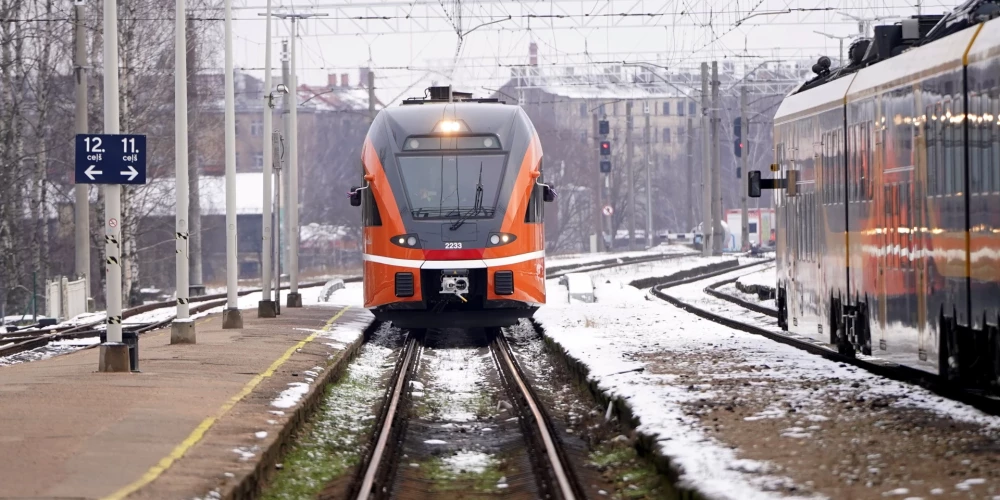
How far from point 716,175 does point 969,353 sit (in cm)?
4287

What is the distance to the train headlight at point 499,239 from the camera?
71.8ft

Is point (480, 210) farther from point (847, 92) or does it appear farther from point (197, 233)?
point (197, 233)

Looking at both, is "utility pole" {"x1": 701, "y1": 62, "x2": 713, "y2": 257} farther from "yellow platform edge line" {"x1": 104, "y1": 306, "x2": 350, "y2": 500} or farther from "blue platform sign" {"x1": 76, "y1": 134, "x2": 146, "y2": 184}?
"blue platform sign" {"x1": 76, "y1": 134, "x2": 146, "y2": 184}

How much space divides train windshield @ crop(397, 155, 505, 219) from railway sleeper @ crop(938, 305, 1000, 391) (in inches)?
410

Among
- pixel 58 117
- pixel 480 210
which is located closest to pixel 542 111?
pixel 58 117

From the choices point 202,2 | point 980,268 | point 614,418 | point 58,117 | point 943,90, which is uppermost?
point 202,2

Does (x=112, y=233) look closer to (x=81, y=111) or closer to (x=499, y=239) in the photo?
(x=499, y=239)

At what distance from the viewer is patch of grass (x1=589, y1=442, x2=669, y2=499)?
10203mm

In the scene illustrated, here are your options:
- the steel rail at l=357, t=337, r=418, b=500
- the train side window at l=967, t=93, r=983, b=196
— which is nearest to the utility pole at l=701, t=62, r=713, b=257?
the steel rail at l=357, t=337, r=418, b=500

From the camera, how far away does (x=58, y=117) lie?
52.9 m

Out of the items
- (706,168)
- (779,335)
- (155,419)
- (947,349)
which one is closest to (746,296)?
(779,335)

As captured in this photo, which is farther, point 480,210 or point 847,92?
point 480,210

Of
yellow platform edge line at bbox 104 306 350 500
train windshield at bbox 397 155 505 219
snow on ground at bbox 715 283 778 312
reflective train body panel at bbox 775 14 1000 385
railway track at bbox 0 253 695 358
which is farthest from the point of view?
snow on ground at bbox 715 283 778 312

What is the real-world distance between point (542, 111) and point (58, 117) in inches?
2973
